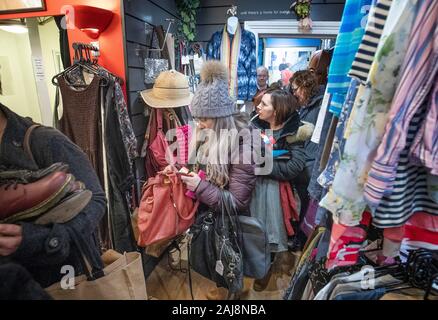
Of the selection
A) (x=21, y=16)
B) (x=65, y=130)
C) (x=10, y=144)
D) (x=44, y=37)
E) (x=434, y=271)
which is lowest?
(x=434, y=271)

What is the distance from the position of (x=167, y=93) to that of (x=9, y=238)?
1161 mm

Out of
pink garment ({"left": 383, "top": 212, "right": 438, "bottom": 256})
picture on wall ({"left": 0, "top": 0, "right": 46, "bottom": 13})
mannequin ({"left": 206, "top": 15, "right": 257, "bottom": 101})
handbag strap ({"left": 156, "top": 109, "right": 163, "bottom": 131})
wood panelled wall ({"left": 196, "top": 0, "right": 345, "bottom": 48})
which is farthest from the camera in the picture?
mannequin ({"left": 206, "top": 15, "right": 257, "bottom": 101})

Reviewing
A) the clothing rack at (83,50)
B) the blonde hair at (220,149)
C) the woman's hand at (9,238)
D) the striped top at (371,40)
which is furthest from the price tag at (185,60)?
the woman's hand at (9,238)

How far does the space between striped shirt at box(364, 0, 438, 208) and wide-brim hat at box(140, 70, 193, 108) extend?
48.8 inches

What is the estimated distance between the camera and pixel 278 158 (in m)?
1.34

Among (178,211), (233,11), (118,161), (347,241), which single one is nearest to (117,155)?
(118,161)

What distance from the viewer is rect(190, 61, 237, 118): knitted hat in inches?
46.4

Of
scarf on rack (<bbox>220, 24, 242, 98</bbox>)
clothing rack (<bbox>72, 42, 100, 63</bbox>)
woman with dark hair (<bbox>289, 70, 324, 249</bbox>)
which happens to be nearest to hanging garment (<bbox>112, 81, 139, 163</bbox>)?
clothing rack (<bbox>72, 42, 100, 63</bbox>)

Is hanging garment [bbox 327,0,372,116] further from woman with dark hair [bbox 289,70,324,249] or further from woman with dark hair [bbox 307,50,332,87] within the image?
woman with dark hair [bbox 307,50,332,87]

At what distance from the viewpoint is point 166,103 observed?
1.50 m

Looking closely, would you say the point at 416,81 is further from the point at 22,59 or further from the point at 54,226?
the point at 22,59

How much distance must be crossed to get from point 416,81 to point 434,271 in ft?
1.61

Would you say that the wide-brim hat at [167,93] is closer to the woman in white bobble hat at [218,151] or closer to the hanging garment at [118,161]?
the hanging garment at [118,161]
